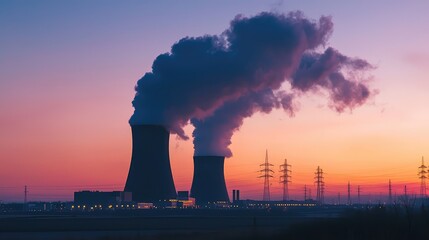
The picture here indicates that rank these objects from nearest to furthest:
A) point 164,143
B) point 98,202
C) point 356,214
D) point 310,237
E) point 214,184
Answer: point 310,237 < point 356,214 < point 164,143 < point 214,184 < point 98,202

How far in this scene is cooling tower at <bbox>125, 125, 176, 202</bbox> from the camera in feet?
170

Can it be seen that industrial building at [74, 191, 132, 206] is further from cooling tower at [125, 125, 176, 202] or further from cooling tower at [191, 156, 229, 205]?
cooling tower at [125, 125, 176, 202]

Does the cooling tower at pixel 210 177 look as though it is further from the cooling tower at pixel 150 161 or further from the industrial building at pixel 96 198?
the industrial building at pixel 96 198

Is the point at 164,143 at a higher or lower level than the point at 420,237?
higher

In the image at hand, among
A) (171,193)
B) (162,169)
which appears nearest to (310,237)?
(162,169)

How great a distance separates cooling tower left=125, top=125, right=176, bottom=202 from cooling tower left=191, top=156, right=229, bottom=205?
35.1 ft

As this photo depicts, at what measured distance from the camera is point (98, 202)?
297 ft

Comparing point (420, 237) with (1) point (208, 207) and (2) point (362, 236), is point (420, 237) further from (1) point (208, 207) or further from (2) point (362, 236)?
(1) point (208, 207)

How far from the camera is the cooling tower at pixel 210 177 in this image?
6612 cm

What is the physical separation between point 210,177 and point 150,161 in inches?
618

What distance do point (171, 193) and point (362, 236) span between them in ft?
121

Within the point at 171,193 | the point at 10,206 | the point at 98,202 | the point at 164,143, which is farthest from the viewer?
the point at 10,206

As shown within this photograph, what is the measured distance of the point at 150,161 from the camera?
51.8 m

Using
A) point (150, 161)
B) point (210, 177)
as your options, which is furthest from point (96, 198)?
point (150, 161)
